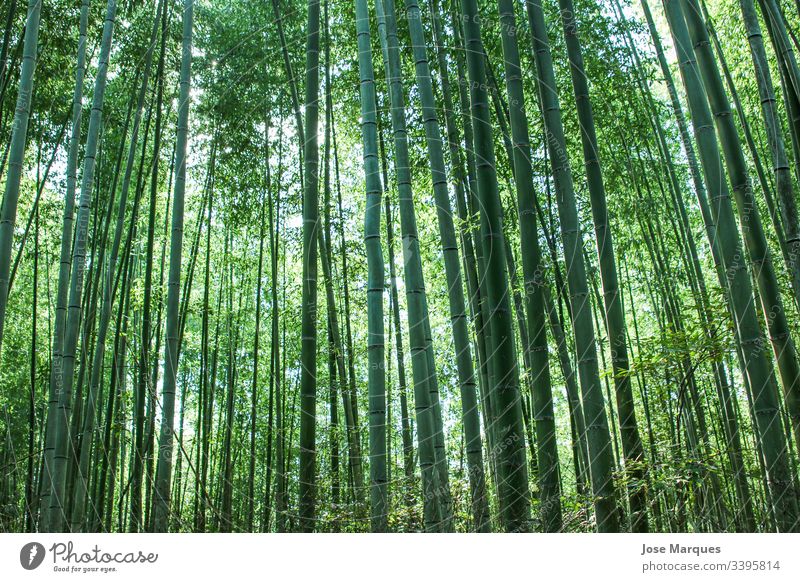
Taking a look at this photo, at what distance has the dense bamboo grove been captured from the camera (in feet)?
7.80

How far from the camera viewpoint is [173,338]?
9.80 ft

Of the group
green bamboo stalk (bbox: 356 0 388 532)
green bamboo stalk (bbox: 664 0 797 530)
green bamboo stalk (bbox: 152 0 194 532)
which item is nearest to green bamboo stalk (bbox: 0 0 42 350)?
green bamboo stalk (bbox: 152 0 194 532)

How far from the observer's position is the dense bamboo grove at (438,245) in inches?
93.7

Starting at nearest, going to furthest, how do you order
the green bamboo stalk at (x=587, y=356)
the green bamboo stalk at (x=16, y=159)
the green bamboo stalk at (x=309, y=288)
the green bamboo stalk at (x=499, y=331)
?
the green bamboo stalk at (x=587, y=356), the green bamboo stalk at (x=499, y=331), the green bamboo stalk at (x=16, y=159), the green bamboo stalk at (x=309, y=288)

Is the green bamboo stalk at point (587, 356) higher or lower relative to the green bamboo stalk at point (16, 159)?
lower

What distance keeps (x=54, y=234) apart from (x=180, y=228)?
333cm

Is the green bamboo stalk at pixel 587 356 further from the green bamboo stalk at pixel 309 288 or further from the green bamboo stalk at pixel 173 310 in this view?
the green bamboo stalk at pixel 173 310

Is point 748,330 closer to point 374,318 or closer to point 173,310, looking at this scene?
point 374,318

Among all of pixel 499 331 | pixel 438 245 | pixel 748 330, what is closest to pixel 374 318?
pixel 499 331

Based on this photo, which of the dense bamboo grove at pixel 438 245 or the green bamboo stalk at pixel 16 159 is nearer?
the dense bamboo grove at pixel 438 245

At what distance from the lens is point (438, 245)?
5.84 metres

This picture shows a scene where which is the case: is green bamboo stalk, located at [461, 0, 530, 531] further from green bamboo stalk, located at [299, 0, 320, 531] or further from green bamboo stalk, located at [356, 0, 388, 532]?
green bamboo stalk, located at [299, 0, 320, 531]

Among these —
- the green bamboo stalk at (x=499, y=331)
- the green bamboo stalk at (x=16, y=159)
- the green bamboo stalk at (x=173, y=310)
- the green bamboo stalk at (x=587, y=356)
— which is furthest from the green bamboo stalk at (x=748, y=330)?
the green bamboo stalk at (x=16, y=159)
